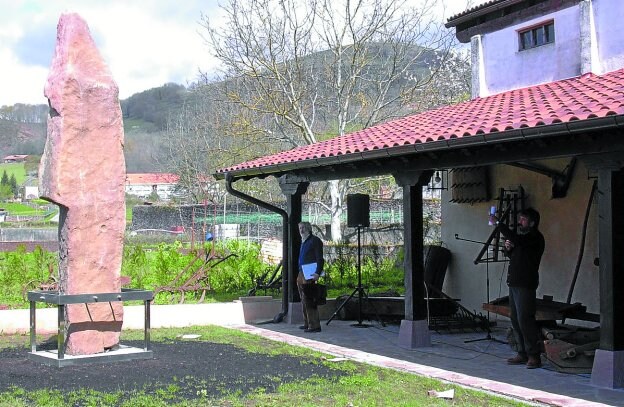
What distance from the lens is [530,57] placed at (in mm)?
13320

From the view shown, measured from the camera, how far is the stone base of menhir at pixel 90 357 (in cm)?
875

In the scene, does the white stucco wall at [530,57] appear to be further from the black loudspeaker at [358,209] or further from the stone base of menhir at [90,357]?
the stone base of menhir at [90,357]

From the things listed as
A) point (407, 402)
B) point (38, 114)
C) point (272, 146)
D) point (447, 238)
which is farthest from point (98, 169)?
point (38, 114)

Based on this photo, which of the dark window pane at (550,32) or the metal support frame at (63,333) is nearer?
the metal support frame at (63,333)

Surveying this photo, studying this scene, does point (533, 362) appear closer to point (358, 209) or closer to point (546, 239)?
point (546, 239)

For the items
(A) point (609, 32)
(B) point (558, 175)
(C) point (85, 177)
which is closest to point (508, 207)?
(B) point (558, 175)

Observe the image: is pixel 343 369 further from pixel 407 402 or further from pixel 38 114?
pixel 38 114

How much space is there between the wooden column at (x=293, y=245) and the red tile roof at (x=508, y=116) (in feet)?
2.28

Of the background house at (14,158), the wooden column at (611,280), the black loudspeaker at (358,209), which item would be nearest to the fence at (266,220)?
the black loudspeaker at (358,209)

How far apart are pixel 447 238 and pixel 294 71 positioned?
13064mm

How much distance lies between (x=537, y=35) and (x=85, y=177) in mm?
8084

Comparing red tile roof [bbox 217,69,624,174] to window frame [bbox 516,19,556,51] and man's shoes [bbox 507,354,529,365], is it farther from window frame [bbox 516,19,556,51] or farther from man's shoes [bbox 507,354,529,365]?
man's shoes [bbox 507,354,529,365]

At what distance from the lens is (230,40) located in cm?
2502

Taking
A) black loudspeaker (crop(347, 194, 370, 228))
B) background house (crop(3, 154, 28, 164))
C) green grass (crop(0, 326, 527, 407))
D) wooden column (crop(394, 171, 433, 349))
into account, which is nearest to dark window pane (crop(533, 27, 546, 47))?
black loudspeaker (crop(347, 194, 370, 228))
